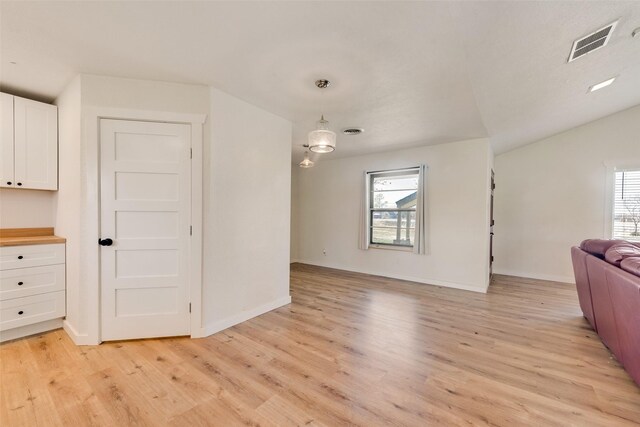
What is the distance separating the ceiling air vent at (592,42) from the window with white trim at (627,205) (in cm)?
380

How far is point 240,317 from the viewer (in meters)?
3.01

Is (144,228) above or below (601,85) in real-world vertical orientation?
below

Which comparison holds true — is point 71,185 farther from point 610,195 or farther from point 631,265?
point 610,195

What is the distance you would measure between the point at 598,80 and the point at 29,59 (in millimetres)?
5495

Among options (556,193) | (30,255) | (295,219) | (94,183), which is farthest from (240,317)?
(556,193)

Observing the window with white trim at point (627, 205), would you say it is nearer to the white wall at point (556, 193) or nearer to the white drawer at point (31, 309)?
the white wall at point (556, 193)

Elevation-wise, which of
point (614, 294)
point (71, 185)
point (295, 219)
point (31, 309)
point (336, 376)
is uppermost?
point (71, 185)

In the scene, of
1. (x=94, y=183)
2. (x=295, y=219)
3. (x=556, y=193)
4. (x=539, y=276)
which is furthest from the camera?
(x=295, y=219)

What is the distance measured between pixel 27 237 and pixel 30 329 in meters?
0.93

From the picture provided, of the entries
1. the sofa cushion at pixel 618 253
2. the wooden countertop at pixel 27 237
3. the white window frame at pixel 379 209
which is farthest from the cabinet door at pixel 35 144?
the sofa cushion at pixel 618 253

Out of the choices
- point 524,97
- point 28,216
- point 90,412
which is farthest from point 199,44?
point 524,97

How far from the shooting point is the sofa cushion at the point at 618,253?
6.98 ft

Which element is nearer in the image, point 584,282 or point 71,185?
point 71,185

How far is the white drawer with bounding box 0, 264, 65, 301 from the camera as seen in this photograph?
2467 millimetres
